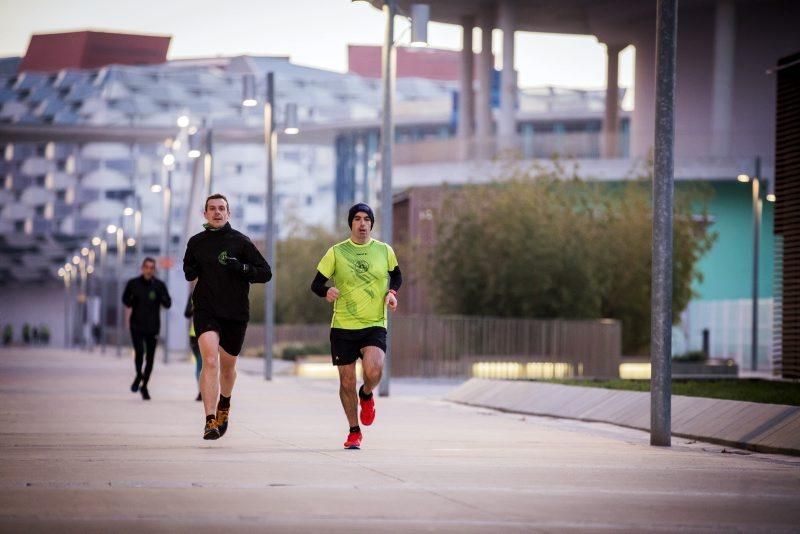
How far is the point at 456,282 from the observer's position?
141 feet

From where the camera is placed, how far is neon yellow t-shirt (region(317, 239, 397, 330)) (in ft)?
46.0

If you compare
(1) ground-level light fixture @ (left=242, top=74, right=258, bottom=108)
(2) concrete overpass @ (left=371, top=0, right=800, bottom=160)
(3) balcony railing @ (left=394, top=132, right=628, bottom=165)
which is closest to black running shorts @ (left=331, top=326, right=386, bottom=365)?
(1) ground-level light fixture @ (left=242, top=74, right=258, bottom=108)

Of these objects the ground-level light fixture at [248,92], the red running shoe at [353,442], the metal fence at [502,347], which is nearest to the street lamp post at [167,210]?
the metal fence at [502,347]

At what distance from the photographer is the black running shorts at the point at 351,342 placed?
14.0 m

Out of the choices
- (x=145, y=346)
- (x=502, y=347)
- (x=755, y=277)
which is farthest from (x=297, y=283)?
(x=145, y=346)

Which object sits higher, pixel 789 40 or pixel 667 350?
pixel 789 40

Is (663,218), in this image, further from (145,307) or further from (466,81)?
(466,81)

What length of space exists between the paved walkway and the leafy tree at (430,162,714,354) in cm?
2301

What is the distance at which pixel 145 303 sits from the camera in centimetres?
2402

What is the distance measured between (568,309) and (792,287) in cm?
1444

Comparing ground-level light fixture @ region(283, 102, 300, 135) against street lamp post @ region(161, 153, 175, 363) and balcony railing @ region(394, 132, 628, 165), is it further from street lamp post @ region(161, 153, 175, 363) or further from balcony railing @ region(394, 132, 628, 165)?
balcony railing @ region(394, 132, 628, 165)

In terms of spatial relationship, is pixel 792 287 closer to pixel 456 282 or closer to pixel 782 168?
pixel 782 168

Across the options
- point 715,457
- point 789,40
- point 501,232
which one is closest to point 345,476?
point 715,457

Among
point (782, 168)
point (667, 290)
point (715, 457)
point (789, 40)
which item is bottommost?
point (715, 457)
